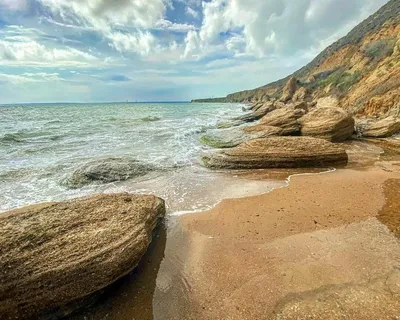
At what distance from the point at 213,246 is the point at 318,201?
359cm

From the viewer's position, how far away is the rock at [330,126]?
617 inches

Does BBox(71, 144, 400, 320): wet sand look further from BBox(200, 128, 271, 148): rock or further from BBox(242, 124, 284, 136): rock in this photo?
BBox(242, 124, 284, 136): rock

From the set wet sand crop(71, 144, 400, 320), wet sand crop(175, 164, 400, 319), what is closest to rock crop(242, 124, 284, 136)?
wet sand crop(175, 164, 400, 319)

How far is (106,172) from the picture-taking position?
10000 millimetres

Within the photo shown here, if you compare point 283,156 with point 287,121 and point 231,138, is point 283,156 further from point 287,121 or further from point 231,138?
point 287,121

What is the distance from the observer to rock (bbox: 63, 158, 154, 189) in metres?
9.55

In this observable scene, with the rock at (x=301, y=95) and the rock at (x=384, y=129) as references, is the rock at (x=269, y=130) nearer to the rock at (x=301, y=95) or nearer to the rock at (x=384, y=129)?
the rock at (x=384, y=129)

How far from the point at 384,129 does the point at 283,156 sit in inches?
400

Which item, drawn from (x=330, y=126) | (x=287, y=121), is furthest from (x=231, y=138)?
(x=330, y=126)

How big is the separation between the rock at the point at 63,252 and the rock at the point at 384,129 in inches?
661

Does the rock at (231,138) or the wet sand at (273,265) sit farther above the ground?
the wet sand at (273,265)

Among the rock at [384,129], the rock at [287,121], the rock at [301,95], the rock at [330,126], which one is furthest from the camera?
the rock at [301,95]

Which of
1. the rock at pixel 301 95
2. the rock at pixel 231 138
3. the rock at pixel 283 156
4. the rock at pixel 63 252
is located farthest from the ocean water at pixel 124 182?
the rock at pixel 301 95

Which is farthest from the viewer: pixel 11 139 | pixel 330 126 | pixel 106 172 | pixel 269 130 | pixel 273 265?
pixel 11 139
